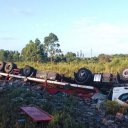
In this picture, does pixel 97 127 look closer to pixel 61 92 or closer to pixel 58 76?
pixel 61 92

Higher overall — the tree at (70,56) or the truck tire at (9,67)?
the tree at (70,56)

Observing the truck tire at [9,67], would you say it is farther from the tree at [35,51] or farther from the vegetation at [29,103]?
the tree at [35,51]

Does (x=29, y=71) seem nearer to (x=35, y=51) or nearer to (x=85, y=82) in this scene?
(x=85, y=82)

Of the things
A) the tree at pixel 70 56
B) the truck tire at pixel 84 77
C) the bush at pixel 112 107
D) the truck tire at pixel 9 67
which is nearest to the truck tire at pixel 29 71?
the truck tire at pixel 9 67

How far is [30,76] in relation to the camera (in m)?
16.2

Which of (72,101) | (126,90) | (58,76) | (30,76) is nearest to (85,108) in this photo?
(72,101)

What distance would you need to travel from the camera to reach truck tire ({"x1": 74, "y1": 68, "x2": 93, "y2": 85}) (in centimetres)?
1351

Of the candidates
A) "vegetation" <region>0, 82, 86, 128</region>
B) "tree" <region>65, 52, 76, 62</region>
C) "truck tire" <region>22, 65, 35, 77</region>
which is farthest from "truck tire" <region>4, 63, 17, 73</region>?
"tree" <region>65, 52, 76, 62</region>

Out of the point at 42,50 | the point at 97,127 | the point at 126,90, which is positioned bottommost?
the point at 97,127

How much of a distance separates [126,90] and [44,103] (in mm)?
2766

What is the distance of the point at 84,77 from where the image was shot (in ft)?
44.6

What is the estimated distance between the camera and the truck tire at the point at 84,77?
44.3 feet

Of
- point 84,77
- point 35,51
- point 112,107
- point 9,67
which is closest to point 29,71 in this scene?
point 9,67

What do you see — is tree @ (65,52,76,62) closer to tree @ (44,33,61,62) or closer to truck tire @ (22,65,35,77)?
tree @ (44,33,61,62)
